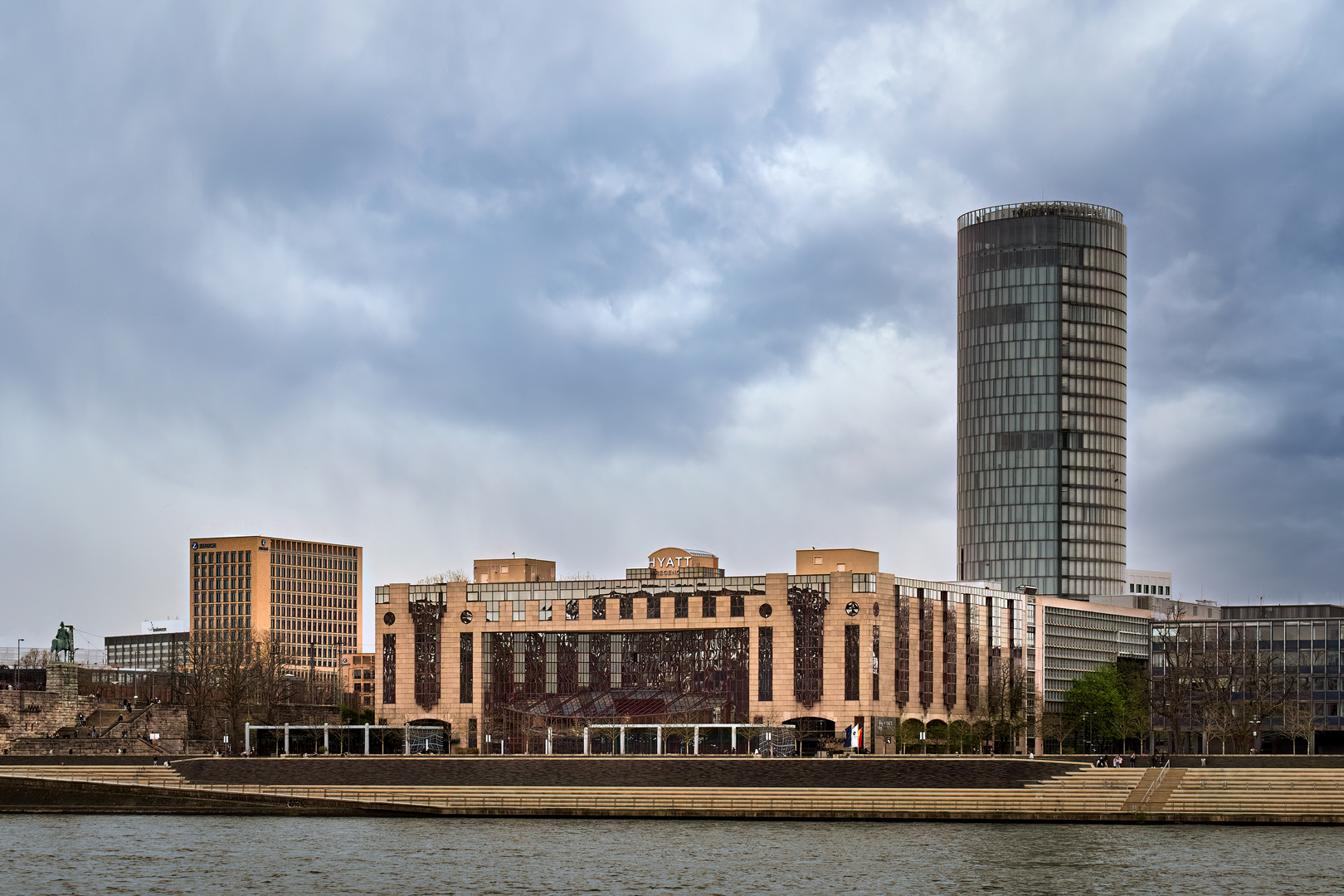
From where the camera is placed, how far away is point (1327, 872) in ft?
293

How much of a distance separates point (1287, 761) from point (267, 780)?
271ft

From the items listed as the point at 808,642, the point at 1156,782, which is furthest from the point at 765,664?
the point at 1156,782

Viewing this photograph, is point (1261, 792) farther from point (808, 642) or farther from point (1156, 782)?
point (808, 642)

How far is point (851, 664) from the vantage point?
18938 centimetres

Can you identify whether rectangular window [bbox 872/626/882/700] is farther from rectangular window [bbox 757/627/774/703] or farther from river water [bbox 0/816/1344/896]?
river water [bbox 0/816/1344/896]

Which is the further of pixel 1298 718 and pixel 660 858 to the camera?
pixel 1298 718

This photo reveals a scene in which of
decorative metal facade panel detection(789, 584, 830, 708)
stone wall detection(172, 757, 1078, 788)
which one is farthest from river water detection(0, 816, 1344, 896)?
decorative metal facade panel detection(789, 584, 830, 708)

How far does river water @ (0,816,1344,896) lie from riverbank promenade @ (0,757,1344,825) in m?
4.11

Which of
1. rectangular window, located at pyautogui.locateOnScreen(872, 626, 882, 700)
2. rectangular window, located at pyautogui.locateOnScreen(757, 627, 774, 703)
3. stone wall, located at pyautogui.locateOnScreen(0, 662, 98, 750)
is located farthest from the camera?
rectangular window, located at pyautogui.locateOnScreen(757, 627, 774, 703)

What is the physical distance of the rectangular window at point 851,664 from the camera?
7441 inches

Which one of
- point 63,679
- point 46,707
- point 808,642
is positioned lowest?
point 46,707

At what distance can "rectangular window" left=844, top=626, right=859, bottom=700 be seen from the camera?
189 metres

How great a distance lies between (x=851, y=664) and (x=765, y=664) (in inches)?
391

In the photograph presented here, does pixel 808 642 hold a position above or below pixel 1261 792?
above
